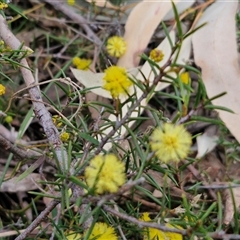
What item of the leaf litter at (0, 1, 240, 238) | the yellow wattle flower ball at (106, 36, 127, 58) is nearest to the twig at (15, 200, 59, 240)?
the leaf litter at (0, 1, 240, 238)

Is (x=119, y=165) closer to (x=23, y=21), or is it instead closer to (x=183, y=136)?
(x=183, y=136)

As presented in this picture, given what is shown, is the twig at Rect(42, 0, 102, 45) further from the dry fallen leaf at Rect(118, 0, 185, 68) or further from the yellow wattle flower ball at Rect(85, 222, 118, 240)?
the yellow wattle flower ball at Rect(85, 222, 118, 240)

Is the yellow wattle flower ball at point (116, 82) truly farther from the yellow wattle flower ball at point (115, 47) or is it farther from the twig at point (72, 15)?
the twig at point (72, 15)

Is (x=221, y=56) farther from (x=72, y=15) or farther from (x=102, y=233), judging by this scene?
(x=102, y=233)

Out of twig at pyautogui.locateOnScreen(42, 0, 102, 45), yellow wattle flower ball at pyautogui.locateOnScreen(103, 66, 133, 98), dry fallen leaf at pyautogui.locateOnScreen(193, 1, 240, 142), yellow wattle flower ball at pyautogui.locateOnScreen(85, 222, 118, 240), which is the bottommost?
yellow wattle flower ball at pyautogui.locateOnScreen(85, 222, 118, 240)

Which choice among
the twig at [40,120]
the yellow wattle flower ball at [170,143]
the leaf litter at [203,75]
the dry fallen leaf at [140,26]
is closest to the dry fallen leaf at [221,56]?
the leaf litter at [203,75]

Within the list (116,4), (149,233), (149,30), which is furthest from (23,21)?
(149,233)
